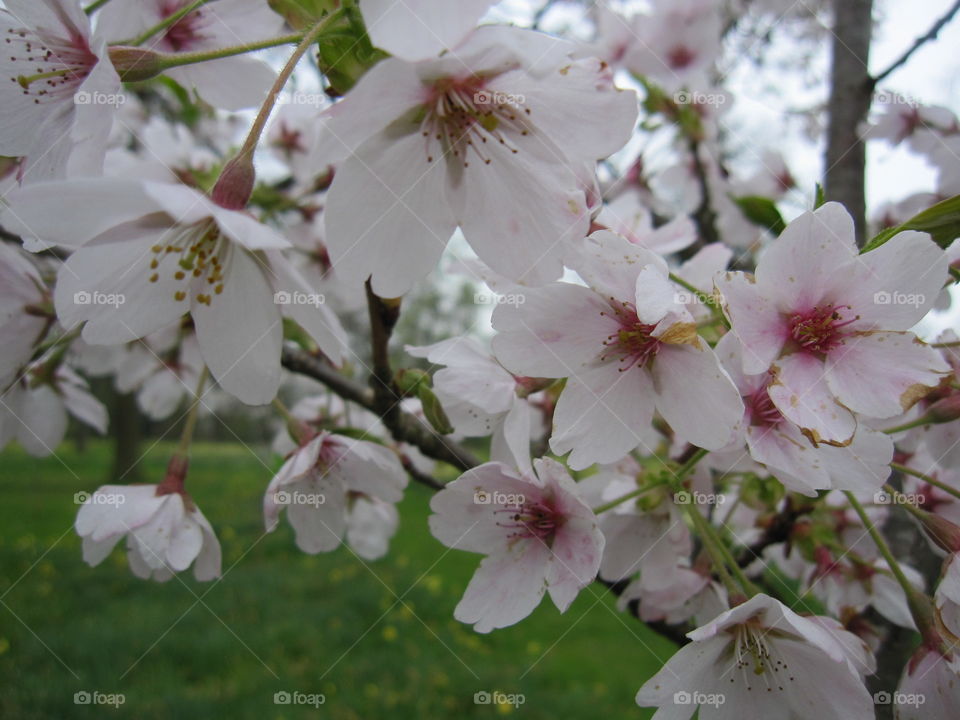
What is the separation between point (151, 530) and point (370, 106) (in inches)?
33.6

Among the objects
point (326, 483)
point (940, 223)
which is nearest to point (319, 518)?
point (326, 483)

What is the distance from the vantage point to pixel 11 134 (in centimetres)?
85

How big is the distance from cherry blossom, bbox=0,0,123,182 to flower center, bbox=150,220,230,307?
0.15m

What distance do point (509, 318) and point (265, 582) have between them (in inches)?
176

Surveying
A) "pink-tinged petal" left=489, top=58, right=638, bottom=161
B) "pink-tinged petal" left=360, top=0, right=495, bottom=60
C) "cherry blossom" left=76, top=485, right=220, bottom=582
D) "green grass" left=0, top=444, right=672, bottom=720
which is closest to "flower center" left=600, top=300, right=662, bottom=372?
"pink-tinged petal" left=489, top=58, right=638, bottom=161

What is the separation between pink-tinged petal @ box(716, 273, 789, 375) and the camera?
0.80 m

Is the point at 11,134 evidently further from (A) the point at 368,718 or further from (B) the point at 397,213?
(A) the point at 368,718

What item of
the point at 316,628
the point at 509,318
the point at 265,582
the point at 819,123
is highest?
the point at 509,318

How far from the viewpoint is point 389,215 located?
2.54 feet

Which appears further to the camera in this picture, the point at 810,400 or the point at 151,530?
the point at 151,530

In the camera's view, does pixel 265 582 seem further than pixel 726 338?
Yes

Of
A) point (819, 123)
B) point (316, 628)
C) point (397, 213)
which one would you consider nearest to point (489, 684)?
point (316, 628)

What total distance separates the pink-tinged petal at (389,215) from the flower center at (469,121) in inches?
0.9

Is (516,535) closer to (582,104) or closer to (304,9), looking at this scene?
(582,104)
